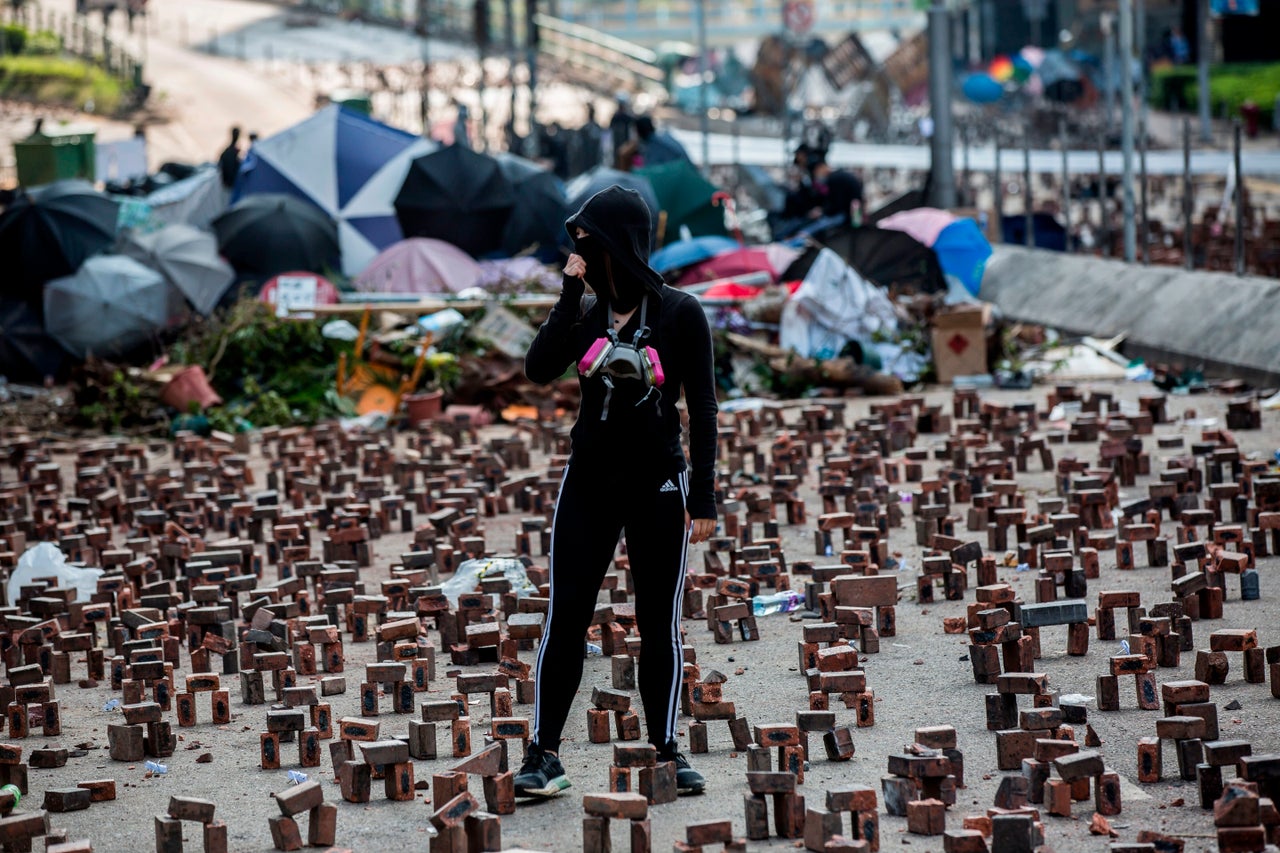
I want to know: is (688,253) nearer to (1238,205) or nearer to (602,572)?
(1238,205)

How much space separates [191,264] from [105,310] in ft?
3.19

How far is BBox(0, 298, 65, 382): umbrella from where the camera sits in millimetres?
17297

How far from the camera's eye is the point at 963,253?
1769cm

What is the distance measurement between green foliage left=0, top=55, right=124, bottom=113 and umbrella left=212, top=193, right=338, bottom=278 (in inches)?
1412

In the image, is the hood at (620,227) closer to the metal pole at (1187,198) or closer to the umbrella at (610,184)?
the metal pole at (1187,198)

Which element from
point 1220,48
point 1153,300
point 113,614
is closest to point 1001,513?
point 113,614

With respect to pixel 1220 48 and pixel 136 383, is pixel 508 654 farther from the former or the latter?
pixel 1220 48

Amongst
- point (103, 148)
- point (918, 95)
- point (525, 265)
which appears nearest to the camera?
point (525, 265)

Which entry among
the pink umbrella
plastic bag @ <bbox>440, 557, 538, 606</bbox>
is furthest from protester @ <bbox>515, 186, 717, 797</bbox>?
the pink umbrella

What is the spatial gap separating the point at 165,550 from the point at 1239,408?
22.7 feet

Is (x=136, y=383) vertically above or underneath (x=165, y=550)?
above

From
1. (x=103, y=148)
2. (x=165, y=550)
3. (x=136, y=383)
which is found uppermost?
(x=103, y=148)

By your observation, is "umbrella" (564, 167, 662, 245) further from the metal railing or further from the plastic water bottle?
the metal railing

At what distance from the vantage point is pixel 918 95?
51312 mm
